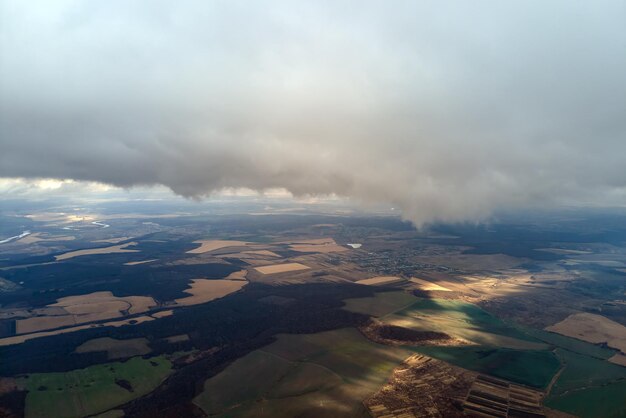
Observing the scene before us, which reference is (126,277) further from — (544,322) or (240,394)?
(544,322)

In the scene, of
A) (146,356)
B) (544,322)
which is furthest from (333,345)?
(544,322)

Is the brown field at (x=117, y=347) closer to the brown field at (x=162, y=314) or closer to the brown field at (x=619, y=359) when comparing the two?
the brown field at (x=162, y=314)

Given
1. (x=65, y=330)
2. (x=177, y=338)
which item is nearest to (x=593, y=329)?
(x=177, y=338)

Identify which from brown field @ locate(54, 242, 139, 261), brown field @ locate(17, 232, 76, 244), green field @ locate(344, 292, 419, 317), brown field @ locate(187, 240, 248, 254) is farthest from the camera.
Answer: brown field @ locate(17, 232, 76, 244)

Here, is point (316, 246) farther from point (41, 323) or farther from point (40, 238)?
point (40, 238)

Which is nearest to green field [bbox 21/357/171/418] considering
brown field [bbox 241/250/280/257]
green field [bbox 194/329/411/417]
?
green field [bbox 194/329/411/417]

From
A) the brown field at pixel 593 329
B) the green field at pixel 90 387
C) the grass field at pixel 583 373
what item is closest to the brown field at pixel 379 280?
the brown field at pixel 593 329

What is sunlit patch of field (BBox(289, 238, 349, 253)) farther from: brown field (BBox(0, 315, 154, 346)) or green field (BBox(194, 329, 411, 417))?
green field (BBox(194, 329, 411, 417))
